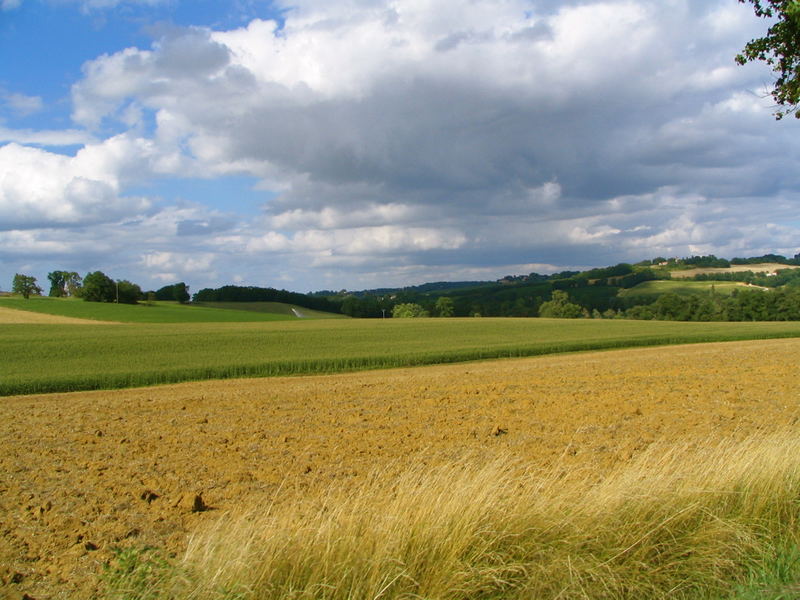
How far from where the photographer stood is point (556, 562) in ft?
16.6

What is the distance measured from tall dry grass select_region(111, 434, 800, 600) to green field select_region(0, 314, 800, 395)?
21.7 metres

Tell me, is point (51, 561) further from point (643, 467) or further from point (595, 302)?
point (595, 302)

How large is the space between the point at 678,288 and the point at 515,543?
467ft

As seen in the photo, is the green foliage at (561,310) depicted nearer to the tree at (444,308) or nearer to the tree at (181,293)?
the tree at (444,308)

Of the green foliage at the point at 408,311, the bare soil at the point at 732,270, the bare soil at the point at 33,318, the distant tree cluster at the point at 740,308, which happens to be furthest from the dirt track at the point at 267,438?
the bare soil at the point at 732,270

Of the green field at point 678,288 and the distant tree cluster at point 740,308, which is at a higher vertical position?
the green field at point 678,288

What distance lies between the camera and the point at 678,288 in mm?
134000

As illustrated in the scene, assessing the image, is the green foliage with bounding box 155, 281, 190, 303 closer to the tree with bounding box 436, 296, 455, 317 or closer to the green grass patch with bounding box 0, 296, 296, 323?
the green grass patch with bounding box 0, 296, 296, 323

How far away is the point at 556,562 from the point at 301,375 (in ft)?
81.5

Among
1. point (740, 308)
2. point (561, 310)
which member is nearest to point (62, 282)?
point (561, 310)

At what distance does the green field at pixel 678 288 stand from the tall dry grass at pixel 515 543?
125416mm

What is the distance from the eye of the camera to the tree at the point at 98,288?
80750 mm

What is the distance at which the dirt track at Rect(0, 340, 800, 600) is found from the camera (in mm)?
6742

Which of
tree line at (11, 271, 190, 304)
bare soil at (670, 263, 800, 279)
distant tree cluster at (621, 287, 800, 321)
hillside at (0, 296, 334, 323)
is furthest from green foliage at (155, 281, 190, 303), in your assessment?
bare soil at (670, 263, 800, 279)
